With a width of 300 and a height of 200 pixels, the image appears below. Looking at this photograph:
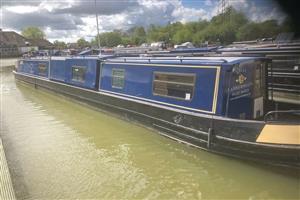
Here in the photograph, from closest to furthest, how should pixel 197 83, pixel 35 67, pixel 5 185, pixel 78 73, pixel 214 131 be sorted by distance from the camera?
pixel 5 185 → pixel 214 131 → pixel 197 83 → pixel 78 73 → pixel 35 67

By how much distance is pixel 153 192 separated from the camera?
611 centimetres

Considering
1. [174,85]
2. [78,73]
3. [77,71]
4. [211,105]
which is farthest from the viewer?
[77,71]

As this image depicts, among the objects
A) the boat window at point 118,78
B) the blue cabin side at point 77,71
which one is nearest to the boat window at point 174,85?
the boat window at point 118,78

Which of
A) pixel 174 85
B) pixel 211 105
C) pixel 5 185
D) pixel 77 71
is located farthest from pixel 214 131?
pixel 77 71

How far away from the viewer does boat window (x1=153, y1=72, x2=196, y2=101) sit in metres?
8.02

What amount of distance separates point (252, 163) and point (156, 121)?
2934 mm

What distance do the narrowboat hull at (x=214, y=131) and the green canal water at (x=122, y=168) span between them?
0.65ft

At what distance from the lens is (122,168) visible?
23.8 feet

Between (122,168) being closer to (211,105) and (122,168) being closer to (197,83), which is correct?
(211,105)

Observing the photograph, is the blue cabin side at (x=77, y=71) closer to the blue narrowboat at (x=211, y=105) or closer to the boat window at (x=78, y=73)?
the boat window at (x=78, y=73)

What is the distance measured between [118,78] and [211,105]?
4308 mm

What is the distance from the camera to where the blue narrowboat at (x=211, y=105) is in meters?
6.29

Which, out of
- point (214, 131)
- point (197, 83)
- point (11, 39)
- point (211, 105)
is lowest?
point (214, 131)

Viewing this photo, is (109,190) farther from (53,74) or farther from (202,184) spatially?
(53,74)
